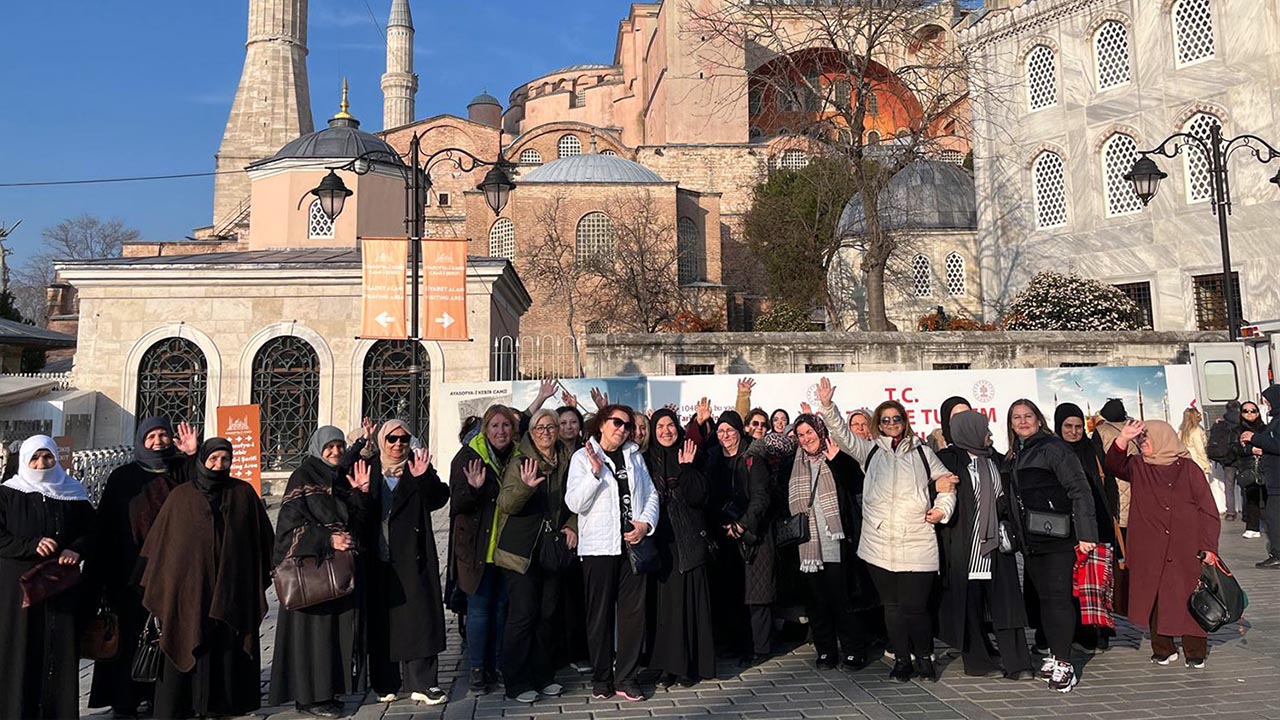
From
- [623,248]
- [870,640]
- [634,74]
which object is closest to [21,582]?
[870,640]

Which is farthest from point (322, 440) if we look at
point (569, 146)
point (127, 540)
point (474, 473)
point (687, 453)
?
point (569, 146)

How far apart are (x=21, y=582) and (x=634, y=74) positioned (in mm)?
61074

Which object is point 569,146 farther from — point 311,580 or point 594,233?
point 311,580

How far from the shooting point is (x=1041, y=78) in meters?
25.7

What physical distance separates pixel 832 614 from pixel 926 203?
29952mm

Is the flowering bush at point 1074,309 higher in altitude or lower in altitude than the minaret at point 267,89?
lower

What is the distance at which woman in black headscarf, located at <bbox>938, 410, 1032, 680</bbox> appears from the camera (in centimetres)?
530

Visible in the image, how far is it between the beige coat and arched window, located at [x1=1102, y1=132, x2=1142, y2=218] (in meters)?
22.0

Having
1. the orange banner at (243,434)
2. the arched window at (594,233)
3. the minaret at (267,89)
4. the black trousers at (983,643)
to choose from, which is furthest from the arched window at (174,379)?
the minaret at (267,89)

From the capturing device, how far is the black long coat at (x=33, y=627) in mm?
4586

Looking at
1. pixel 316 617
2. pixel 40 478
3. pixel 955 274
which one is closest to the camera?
pixel 40 478

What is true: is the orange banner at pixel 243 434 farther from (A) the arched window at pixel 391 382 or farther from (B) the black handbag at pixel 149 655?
(B) the black handbag at pixel 149 655

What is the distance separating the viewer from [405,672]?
204 inches

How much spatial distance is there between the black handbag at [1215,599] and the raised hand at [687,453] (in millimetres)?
3271
